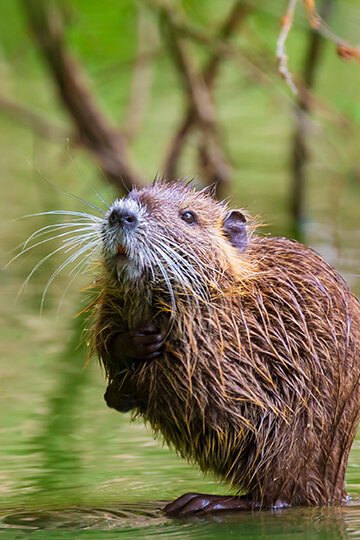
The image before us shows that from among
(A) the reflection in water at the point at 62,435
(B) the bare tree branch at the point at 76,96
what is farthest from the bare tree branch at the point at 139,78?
(A) the reflection in water at the point at 62,435

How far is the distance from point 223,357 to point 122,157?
5.58 meters

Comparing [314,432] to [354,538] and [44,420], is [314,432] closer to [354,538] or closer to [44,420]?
[354,538]

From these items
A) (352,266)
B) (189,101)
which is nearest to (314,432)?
(352,266)

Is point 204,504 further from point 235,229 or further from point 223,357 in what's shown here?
point 235,229

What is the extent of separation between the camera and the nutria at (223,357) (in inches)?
130

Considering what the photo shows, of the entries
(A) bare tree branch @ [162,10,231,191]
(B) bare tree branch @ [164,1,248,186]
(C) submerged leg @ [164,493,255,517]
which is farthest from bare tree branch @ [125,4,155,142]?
(C) submerged leg @ [164,493,255,517]

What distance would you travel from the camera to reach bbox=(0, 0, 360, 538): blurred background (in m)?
3.97

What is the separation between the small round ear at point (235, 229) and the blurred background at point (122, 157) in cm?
A: 96

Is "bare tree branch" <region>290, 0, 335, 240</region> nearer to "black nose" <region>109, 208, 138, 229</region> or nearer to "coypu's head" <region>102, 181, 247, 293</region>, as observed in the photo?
"coypu's head" <region>102, 181, 247, 293</region>

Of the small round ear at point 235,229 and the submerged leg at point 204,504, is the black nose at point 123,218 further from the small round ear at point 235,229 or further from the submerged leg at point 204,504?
the submerged leg at point 204,504

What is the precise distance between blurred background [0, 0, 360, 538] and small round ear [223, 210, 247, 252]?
96 centimetres

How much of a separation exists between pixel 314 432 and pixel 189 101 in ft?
18.7

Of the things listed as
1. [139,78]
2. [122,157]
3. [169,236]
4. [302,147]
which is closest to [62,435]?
[169,236]

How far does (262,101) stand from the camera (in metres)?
15.3
